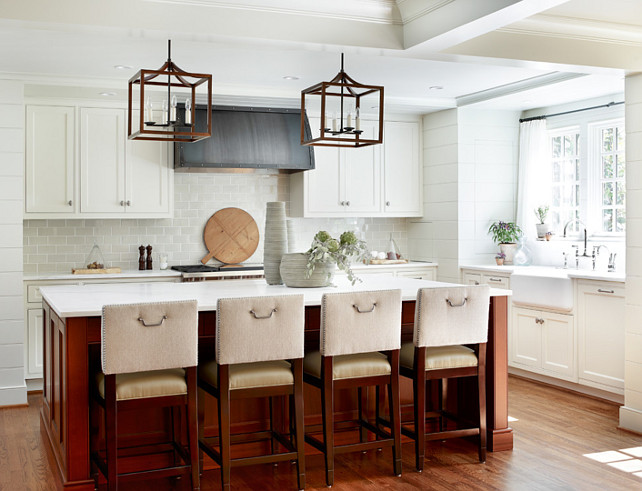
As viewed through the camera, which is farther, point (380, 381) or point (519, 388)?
point (519, 388)

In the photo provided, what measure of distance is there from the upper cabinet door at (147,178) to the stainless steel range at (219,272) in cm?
59

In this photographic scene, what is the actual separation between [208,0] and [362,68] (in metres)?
1.81

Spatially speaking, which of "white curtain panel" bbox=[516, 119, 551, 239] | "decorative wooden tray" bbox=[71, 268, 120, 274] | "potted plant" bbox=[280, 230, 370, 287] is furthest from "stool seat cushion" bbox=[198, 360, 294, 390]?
"white curtain panel" bbox=[516, 119, 551, 239]

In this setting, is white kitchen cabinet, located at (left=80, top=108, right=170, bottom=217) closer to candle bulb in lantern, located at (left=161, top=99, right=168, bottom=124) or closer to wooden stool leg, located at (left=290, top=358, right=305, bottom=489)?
candle bulb in lantern, located at (left=161, top=99, right=168, bottom=124)

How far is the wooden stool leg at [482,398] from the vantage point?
408 centimetres

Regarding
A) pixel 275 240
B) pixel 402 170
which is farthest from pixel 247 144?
pixel 275 240

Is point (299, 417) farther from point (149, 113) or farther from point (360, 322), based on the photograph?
point (149, 113)

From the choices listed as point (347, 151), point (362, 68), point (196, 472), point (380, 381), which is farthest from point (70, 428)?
point (347, 151)

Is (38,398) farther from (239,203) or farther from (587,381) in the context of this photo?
(587,381)

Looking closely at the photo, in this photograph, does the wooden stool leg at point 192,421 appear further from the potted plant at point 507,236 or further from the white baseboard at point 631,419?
the potted plant at point 507,236

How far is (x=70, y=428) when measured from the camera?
3.52 m

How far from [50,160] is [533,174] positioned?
4.48m

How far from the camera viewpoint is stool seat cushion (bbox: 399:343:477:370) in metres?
3.98

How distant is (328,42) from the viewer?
13.8ft
